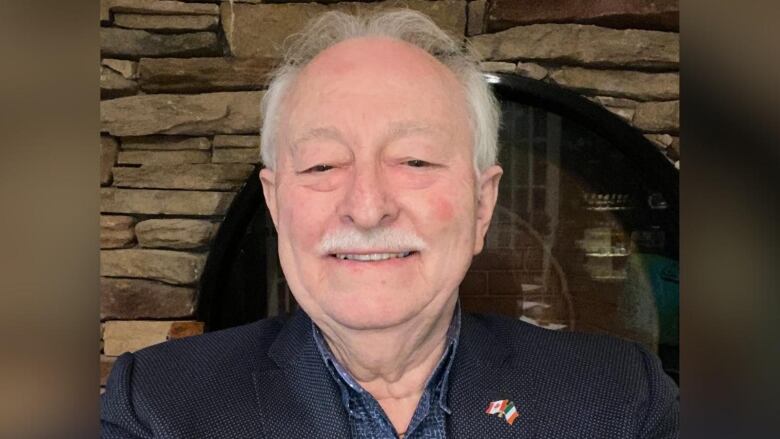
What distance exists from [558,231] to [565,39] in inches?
15.6

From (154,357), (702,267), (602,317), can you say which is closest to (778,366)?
(702,267)

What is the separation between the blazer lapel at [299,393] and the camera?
1.10 meters

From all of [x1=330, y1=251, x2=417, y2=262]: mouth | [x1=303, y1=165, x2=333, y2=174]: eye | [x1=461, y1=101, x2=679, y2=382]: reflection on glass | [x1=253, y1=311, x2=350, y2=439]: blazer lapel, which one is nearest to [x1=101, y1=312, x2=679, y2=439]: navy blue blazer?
[x1=253, y1=311, x2=350, y2=439]: blazer lapel

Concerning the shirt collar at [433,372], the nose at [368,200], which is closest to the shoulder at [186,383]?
the shirt collar at [433,372]

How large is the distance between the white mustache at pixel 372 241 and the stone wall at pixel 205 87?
34 centimetres

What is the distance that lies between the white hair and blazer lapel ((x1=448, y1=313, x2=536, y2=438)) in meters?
0.34

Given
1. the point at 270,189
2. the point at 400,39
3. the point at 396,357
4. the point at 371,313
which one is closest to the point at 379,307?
the point at 371,313

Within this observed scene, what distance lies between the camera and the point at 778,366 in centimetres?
79

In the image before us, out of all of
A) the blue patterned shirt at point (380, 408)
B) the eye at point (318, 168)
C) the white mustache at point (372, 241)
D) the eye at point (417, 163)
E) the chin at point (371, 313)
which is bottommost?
the blue patterned shirt at point (380, 408)

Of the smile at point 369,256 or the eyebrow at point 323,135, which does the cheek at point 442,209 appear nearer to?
the smile at point 369,256

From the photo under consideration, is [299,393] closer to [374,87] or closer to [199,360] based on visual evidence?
[199,360]

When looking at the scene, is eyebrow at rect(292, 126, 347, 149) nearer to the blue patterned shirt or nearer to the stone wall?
the stone wall

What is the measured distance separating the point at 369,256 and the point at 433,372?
282mm

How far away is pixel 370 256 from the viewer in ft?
3.49
